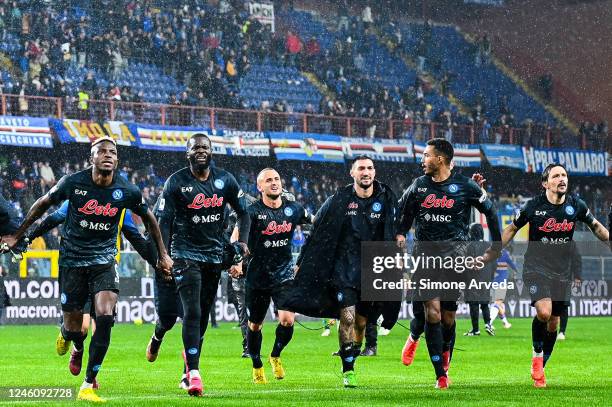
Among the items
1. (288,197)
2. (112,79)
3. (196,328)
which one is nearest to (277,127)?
(112,79)

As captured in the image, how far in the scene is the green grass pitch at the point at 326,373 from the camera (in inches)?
421

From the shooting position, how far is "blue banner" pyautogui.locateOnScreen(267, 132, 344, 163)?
39.7m

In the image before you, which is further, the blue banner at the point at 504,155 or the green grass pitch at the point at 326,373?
the blue banner at the point at 504,155

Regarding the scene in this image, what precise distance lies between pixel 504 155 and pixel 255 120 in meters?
10.4

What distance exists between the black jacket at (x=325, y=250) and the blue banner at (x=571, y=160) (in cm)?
3374

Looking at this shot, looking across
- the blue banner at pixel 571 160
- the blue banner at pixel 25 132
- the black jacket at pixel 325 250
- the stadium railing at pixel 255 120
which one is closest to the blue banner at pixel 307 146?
the stadium railing at pixel 255 120

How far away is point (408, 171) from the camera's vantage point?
43.6 m

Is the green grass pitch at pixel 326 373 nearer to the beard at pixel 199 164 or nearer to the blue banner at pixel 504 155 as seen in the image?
the beard at pixel 199 164

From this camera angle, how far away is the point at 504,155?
45.1 meters

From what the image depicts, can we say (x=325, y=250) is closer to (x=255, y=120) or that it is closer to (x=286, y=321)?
(x=286, y=321)

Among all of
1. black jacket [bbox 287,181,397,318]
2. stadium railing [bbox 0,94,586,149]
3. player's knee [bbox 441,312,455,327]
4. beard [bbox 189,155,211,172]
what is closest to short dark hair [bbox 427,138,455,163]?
black jacket [bbox 287,181,397,318]

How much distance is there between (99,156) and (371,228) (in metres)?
3.09

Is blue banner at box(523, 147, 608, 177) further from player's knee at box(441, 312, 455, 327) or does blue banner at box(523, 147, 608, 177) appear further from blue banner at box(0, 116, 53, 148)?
player's knee at box(441, 312, 455, 327)

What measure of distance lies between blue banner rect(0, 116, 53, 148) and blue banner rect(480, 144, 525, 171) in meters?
16.9
